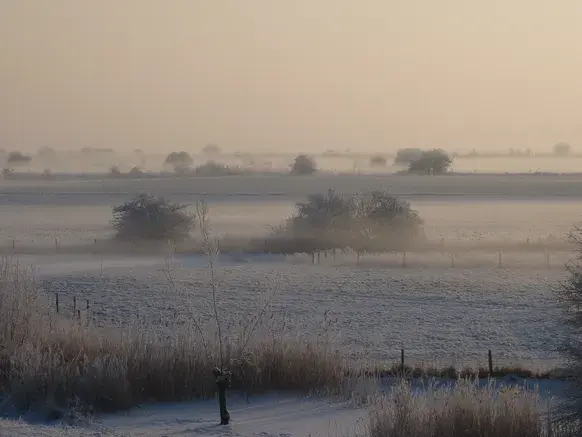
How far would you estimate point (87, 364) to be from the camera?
1210 cm

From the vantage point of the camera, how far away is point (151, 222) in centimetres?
4891

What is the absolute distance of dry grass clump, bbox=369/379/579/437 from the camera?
917 cm

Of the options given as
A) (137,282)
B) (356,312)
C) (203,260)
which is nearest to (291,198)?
(203,260)

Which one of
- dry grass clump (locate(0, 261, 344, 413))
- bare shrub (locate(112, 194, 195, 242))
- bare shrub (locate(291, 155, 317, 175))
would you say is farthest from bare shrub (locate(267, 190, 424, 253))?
bare shrub (locate(291, 155, 317, 175))

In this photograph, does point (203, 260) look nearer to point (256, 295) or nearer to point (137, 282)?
point (137, 282)

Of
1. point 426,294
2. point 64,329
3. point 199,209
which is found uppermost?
point 199,209

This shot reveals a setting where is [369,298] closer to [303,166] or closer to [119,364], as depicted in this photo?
[119,364]

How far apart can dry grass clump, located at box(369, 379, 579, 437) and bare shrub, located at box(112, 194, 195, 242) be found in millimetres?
39897

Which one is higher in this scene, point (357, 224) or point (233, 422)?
point (357, 224)

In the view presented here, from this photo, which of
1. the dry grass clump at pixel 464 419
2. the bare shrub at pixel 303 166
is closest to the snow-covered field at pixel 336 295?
the dry grass clump at pixel 464 419

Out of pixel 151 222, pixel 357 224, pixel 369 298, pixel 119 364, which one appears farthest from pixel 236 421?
pixel 151 222

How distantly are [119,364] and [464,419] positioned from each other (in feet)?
16.4

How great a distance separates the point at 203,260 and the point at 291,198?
116 ft

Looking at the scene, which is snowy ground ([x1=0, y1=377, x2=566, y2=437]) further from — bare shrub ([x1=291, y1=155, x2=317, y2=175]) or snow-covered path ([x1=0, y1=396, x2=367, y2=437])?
bare shrub ([x1=291, y1=155, x2=317, y2=175])
